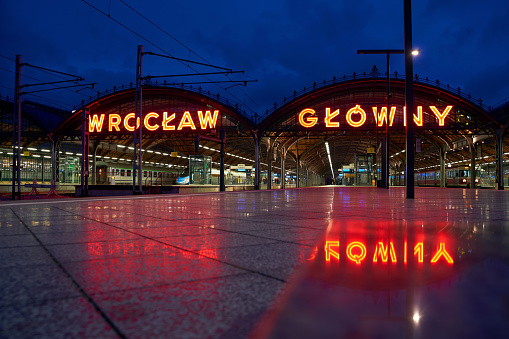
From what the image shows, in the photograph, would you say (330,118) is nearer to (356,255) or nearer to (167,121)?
(167,121)

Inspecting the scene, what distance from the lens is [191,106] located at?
37.8 meters

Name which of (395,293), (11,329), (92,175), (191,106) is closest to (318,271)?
(395,293)

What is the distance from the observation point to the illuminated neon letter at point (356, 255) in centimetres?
288

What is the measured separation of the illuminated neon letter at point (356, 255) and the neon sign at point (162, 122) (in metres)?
30.6

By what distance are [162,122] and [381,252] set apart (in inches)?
1301

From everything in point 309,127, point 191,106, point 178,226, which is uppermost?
point 191,106

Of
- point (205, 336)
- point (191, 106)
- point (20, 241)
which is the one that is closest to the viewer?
point (205, 336)

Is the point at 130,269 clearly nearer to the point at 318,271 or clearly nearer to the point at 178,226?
the point at 318,271

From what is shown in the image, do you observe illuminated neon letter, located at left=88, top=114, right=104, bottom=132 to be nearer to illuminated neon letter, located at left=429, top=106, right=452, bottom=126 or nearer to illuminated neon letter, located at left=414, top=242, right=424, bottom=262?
illuminated neon letter, located at left=429, top=106, right=452, bottom=126

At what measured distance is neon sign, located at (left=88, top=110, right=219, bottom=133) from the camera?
3359 cm

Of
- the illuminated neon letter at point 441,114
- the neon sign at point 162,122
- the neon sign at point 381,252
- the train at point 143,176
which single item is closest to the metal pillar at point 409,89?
the neon sign at point 381,252

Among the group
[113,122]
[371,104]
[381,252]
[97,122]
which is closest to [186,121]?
[113,122]

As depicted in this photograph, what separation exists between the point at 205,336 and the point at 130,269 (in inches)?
53.6

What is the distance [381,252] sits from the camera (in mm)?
3189
